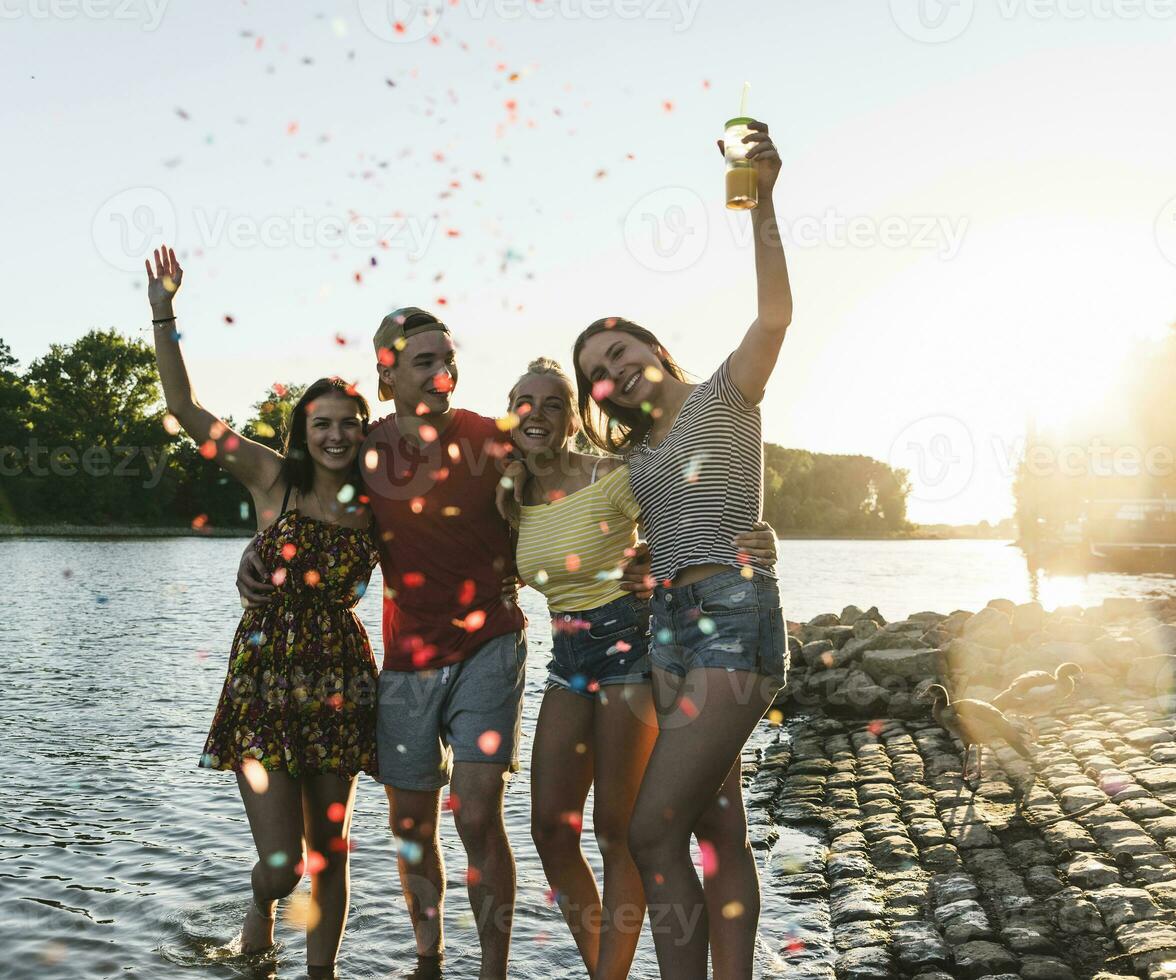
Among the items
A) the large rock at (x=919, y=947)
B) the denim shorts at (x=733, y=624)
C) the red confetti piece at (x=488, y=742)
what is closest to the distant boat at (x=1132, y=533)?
the large rock at (x=919, y=947)

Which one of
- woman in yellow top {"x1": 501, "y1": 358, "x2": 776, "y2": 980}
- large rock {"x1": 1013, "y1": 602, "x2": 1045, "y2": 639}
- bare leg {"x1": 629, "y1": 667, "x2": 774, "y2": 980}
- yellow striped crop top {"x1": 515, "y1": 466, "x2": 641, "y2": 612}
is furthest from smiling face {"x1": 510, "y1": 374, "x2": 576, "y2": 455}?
large rock {"x1": 1013, "y1": 602, "x2": 1045, "y2": 639}

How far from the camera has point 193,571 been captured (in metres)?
44.4

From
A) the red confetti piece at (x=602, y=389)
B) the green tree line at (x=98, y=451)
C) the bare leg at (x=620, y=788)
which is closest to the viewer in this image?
the bare leg at (x=620, y=788)

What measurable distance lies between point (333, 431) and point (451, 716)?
1342 mm

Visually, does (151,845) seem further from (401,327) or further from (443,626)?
(401,327)

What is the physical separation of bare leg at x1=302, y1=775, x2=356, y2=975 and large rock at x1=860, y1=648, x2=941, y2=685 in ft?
32.2

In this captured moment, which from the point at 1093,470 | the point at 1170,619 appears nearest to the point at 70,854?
the point at 1170,619

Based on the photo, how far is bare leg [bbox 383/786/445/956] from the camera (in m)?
4.65

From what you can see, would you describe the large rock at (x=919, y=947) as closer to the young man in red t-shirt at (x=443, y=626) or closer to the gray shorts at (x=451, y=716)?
the young man in red t-shirt at (x=443, y=626)

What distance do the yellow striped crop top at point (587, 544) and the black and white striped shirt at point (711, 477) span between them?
21.2 inches

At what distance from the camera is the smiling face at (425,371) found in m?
4.67

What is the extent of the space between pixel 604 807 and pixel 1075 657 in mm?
10896

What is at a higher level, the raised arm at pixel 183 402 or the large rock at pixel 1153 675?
the raised arm at pixel 183 402

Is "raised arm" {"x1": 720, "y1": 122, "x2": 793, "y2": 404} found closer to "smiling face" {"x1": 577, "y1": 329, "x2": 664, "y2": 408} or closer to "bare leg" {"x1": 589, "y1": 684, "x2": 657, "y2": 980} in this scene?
"smiling face" {"x1": 577, "y1": 329, "x2": 664, "y2": 408}
